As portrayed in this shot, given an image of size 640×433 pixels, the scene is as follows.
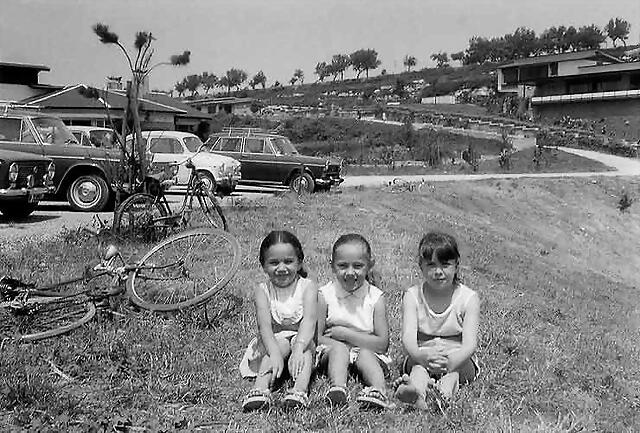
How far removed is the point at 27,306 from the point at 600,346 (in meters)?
5.15

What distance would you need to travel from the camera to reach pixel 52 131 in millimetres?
14625

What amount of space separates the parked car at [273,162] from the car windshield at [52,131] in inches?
207

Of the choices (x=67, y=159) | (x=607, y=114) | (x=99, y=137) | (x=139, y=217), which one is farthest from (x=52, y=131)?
(x=607, y=114)

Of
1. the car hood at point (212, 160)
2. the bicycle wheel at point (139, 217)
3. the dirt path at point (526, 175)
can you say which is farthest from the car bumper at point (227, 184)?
the bicycle wheel at point (139, 217)

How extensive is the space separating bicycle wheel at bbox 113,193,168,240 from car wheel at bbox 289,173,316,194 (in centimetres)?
1006

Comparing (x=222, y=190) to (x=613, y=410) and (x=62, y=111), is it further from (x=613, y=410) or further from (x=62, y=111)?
(x=62, y=111)

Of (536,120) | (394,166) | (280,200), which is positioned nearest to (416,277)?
(280,200)

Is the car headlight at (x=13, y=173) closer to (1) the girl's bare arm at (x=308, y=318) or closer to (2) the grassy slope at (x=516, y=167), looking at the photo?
(1) the girl's bare arm at (x=308, y=318)

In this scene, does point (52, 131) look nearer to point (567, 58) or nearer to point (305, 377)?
point (305, 377)

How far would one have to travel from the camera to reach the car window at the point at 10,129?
547 inches

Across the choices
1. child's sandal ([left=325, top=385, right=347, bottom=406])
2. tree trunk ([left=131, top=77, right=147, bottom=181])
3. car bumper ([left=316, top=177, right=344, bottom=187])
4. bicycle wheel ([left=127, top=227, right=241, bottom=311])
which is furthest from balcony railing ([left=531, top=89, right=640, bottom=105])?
child's sandal ([left=325, top=385, right=347, bottom=406])

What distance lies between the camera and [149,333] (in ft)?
19.5

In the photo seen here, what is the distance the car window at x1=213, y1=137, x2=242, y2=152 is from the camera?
2080 cm

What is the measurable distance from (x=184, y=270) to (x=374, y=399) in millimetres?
2585
